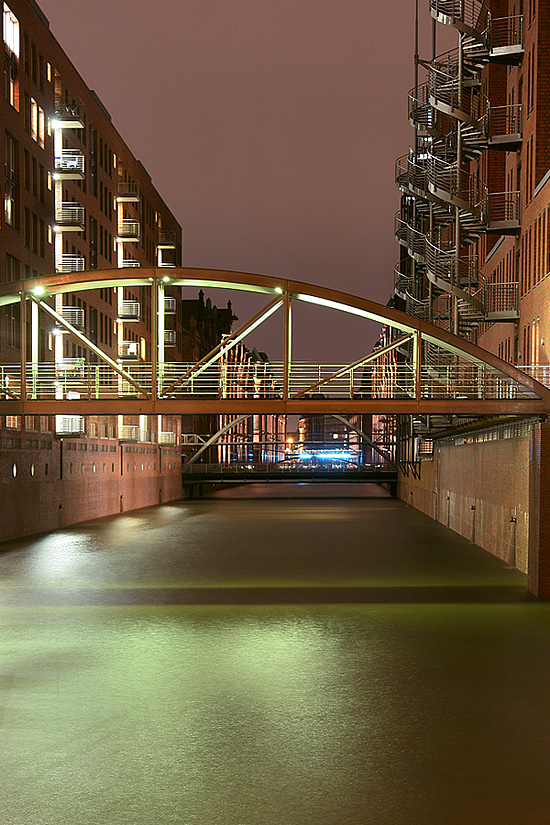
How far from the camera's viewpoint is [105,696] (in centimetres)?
1458

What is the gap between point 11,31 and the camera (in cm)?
4259

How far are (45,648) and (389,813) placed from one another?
10.1 meters

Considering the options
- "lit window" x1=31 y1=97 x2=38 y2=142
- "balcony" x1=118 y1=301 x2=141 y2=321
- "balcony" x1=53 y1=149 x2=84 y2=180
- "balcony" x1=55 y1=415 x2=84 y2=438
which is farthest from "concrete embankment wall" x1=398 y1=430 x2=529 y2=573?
"lit window" x1=31 y1=97 x2=38 y2=142

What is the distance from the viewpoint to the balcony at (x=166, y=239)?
3312 inches

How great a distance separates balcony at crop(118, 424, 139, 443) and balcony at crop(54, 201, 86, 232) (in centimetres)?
1518

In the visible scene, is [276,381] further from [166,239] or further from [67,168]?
[166,239]

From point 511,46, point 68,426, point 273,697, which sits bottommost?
point 273,697

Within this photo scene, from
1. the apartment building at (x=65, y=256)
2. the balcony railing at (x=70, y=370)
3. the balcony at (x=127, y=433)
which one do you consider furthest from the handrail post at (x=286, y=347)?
the balcony at (x=127, y=433)

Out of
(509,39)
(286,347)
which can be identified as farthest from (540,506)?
(509,39)

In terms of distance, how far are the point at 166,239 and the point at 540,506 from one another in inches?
2622

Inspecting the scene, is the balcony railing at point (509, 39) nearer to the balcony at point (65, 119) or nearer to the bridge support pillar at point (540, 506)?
the bridge support pillar at point (540, 506)

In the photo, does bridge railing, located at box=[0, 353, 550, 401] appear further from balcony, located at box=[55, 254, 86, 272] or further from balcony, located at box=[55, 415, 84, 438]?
balcony, located at box=[55, 254, 86, 272]

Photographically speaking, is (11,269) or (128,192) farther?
(128,192)

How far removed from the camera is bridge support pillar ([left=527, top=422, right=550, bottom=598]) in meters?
23.0
